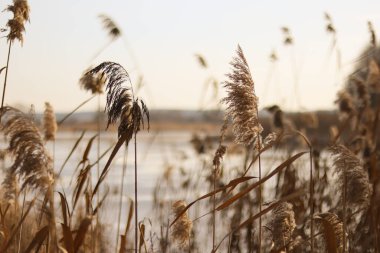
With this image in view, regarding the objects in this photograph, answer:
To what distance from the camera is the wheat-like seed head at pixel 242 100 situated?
252cm

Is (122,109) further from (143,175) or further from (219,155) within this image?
(143,175)

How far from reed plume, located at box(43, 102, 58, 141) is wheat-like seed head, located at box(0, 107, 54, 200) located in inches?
60.1

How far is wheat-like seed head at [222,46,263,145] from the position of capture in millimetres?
2520

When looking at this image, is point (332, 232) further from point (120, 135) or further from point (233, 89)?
point (120, 135)

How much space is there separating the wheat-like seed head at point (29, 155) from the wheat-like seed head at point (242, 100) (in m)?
0.70

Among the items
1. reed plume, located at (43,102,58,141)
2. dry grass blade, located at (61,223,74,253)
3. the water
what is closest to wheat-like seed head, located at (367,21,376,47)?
the water

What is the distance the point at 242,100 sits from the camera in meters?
2.52

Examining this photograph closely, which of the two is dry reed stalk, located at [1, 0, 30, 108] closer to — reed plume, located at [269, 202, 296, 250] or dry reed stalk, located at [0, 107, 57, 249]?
dry reed stalk, located at [0, 107, 57, 249]

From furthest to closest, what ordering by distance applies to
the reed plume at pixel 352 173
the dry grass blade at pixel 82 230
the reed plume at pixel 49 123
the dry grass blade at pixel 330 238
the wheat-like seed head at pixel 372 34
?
1. the wheat-like seed head at pixel 372 34
2. the reed plume at pixel 49 123
3. the reed plume at pixel 352 173
4. the dry grass blade at pixel 330 238
5. the dry grass blade at pixel 82 230

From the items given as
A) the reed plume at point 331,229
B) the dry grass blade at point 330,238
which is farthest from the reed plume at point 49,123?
the dry grass blade at point 330,238

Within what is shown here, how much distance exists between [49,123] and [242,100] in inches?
63.2

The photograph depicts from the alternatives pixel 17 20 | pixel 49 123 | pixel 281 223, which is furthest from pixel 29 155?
pixel 49 123

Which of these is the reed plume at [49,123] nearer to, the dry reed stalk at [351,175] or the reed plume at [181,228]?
the reed plume at [181,228]

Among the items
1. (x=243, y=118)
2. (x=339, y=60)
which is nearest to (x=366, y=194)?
(x=243, y=118)
